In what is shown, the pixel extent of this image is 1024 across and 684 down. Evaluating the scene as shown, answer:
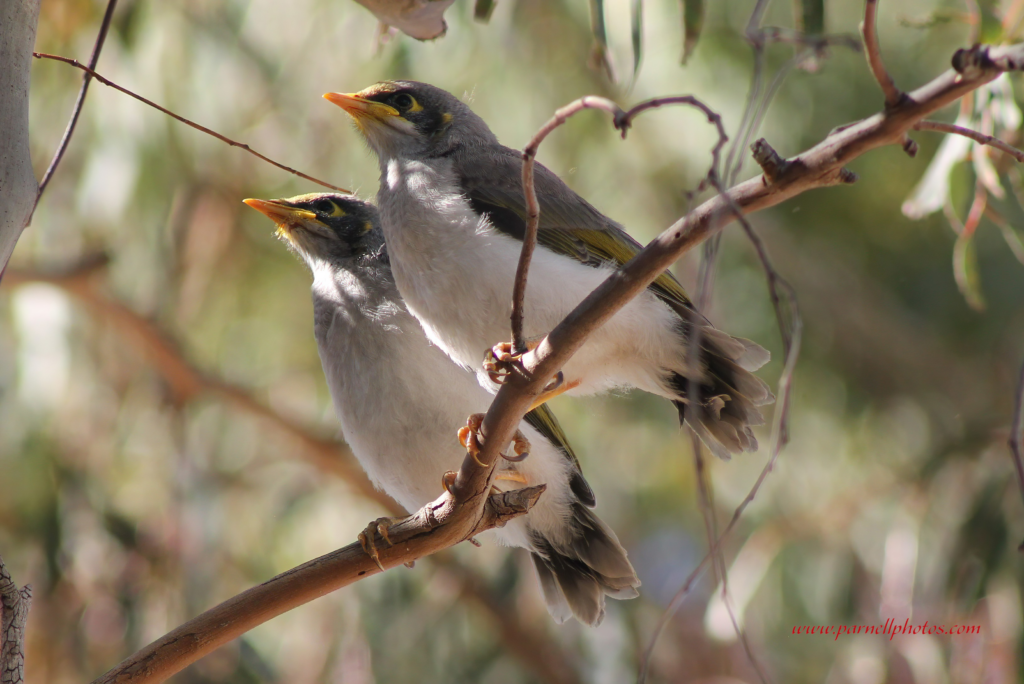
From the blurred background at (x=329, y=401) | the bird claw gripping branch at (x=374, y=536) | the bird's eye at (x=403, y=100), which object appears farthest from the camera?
the blurred background at (x=329, y=401)

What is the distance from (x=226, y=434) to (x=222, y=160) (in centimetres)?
179

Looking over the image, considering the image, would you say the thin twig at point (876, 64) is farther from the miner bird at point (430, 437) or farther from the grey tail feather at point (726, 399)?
the miner bird at point (430, 437)

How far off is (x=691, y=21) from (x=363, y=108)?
123cm

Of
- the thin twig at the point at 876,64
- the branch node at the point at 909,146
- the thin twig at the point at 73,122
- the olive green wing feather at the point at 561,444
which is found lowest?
the branch node at the point at 909,146

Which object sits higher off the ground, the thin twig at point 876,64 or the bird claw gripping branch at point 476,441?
the bird claw gripping branch at point 476,441

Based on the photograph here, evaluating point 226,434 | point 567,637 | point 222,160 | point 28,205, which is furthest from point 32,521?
point 28,205

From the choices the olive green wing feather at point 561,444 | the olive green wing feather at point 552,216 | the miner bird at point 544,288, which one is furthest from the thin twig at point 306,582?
the olive green wing feather at point 561,444

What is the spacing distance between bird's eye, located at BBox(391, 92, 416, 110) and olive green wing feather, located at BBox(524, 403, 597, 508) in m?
1.16

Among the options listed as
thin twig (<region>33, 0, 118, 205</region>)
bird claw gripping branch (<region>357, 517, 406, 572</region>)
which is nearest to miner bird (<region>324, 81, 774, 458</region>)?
bird claw gripping branch (<region>357, 517, 406, 572</region>)

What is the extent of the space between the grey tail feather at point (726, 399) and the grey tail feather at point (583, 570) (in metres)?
0.61

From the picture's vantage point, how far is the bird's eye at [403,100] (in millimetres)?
3477

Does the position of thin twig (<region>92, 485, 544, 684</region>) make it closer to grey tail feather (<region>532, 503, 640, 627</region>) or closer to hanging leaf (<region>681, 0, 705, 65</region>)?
grey tail feather (<region>532, 503, 640, 627</region>)

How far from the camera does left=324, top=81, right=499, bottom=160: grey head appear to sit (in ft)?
11.1

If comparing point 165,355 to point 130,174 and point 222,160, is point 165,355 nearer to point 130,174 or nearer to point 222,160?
point 130,174
